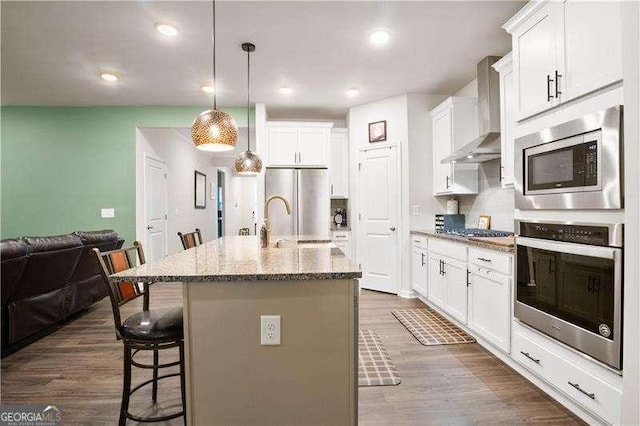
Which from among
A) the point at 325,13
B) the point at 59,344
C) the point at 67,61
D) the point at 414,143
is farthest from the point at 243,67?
the point at 59,344

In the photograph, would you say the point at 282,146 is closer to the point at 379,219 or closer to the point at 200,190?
the point at 379,219

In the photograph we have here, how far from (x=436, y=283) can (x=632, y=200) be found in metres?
2.41

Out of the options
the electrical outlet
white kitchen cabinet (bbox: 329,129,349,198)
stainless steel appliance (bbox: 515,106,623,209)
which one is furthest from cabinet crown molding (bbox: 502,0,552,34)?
white kitchen cabinet (bbox: 329,129,349,198)

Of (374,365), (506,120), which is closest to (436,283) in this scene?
(374,365)

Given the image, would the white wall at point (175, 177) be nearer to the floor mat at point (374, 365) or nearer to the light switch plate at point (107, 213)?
the light switch plate at point (107, 213)

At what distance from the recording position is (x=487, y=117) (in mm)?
3102

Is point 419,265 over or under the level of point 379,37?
under

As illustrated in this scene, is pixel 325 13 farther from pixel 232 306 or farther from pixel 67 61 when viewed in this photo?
pixel 67 61

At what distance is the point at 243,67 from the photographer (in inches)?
135

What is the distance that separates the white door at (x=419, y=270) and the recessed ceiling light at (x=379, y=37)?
228 centimetres

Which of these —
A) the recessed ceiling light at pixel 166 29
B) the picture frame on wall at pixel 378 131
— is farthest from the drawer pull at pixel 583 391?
the recessed ceiling light at pixel 166 29

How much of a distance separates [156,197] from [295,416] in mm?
4634

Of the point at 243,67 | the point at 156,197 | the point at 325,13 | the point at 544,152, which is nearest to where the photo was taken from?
the point at 544,152

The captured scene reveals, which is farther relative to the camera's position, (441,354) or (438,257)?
(438,257)
